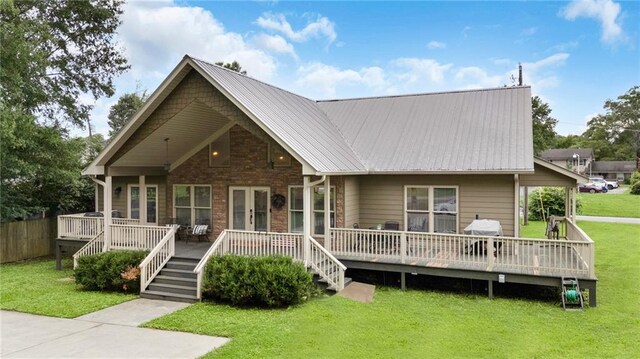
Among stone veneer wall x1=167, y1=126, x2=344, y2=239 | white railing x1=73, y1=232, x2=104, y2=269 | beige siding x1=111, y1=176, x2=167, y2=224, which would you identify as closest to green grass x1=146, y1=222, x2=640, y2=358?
stone veneer wall x1=167, y1=126, x2=344, y2=239

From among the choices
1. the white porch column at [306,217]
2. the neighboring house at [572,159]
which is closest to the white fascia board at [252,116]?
the white porch column at [306,217]

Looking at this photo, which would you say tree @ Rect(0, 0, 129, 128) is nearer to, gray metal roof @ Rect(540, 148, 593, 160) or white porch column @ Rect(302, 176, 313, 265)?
white porch column @ Rect(302, 176, 313, 265)

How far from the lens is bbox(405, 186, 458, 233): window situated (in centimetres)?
1371

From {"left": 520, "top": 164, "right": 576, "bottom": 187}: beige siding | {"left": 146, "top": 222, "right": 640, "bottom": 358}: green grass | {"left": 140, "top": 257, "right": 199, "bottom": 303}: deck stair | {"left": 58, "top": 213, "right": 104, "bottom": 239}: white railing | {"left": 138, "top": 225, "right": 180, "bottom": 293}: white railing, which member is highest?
{"left": 520, "top": 164, "right": 576, "bottom": 187}: beige siding

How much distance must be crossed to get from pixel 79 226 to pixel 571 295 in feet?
48.7

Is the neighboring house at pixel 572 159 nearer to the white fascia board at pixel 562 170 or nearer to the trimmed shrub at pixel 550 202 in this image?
the trimmed shrub at pixel 550 202

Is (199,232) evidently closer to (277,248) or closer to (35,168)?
(277,248)

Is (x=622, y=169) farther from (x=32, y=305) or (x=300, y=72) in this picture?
(x=32, y=305)

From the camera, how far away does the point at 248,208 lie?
14906 millimetres

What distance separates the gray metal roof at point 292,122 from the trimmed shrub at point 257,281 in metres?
2.54

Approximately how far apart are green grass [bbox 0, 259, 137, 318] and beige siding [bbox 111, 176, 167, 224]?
3.48m

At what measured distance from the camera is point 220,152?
1512cm

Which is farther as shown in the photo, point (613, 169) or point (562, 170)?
point (613, 169)

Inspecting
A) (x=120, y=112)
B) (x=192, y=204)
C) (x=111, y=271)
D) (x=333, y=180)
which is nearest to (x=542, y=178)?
(x=333, y=180)
